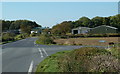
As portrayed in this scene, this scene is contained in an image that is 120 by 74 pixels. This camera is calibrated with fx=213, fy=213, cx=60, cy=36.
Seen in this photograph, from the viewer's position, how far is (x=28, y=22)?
17188 centimetres

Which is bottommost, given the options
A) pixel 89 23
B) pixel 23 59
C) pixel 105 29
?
pixel 23 59

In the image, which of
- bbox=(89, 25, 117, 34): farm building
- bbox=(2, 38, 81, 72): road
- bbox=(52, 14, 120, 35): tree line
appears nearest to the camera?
bbox=(2, 38, 81, 72): road

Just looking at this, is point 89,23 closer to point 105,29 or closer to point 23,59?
point 105,29

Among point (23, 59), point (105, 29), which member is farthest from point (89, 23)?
point (23, 59)

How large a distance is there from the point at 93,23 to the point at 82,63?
363 ft

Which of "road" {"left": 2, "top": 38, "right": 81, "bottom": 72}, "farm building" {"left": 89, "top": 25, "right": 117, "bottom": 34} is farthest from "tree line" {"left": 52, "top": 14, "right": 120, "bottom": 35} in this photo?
"road" {"left": 2, "top": 38, "right": 81, "bottom": 72}

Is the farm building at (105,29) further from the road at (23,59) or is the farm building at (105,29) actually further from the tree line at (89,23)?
the road at (23,59)

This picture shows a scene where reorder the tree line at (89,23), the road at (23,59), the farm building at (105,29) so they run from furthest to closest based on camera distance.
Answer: the tree line at (89,23), the farm building at (105,29), the road at (23,59)

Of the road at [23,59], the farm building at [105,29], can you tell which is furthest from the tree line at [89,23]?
the road at [23,59]

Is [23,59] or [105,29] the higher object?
[105,29]

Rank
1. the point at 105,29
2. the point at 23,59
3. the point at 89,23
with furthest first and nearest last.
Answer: the point at 89,23, the point at 105,29, the point at 23,59

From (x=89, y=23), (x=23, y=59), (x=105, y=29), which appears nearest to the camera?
(x=23, y=59)

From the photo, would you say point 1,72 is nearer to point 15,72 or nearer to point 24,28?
point 15,72

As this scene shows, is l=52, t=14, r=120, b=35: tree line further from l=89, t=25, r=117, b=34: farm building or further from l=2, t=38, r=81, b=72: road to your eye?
l=2, t=38, r=81, b=72: road
